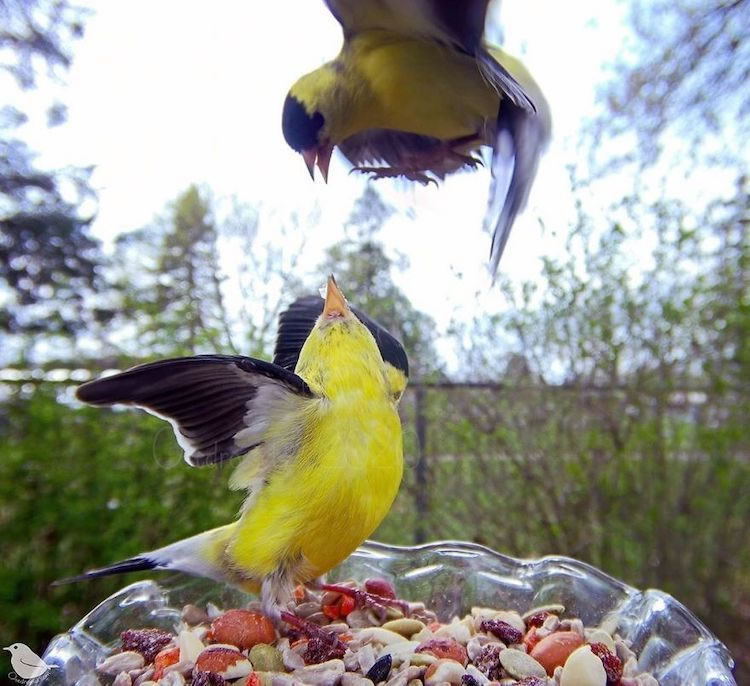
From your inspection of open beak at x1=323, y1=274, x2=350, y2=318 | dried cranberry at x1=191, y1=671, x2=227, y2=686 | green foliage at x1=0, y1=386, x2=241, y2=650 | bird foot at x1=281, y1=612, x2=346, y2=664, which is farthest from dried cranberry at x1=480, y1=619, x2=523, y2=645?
green foliage at x1=0, y1=386, x2=241, y2=650

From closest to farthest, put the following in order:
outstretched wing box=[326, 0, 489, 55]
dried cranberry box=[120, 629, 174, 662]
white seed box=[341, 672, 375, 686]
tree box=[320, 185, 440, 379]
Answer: outstretched wing box=[326, 0, 489, 55]
white seed box=[341, 672, 375, 686]
dried cranberry box=[120, 629, 174, 662]
tree box=[320, 185, 440, 379]

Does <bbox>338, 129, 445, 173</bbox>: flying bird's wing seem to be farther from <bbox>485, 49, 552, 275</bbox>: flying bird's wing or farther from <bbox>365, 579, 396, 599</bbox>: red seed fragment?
<bbox>365, 579, 396, 599</bbox>: red seed fragment

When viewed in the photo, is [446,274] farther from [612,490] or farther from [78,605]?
[78,605]

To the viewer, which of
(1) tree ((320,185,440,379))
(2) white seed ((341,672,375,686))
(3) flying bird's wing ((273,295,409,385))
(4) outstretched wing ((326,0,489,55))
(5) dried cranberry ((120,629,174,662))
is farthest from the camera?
(1) tree ((320,185,440,379))

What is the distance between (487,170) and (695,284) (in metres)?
1.72

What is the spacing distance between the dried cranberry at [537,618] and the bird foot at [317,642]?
282 millimetres

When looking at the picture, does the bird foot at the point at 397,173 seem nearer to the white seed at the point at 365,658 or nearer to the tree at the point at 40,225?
the white seed at the point at 365,658

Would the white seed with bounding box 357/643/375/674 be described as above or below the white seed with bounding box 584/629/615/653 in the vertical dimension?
above

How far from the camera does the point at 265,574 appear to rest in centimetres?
76

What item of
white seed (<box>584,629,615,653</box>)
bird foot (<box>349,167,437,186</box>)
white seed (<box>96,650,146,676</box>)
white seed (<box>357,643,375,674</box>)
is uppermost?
bird foot (<box>349,167,437,186</box>)

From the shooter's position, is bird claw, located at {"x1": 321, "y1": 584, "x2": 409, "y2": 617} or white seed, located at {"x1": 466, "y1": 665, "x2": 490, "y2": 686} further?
bird claw, located at {"x1": 321, "y1": 584, "x2": 409, "y2": 617}

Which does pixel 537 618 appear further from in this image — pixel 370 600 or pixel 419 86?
pixel 419 86

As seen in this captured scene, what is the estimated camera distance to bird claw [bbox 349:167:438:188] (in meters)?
0.79

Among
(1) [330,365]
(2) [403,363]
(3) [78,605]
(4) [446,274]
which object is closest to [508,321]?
(4) [446,274]
